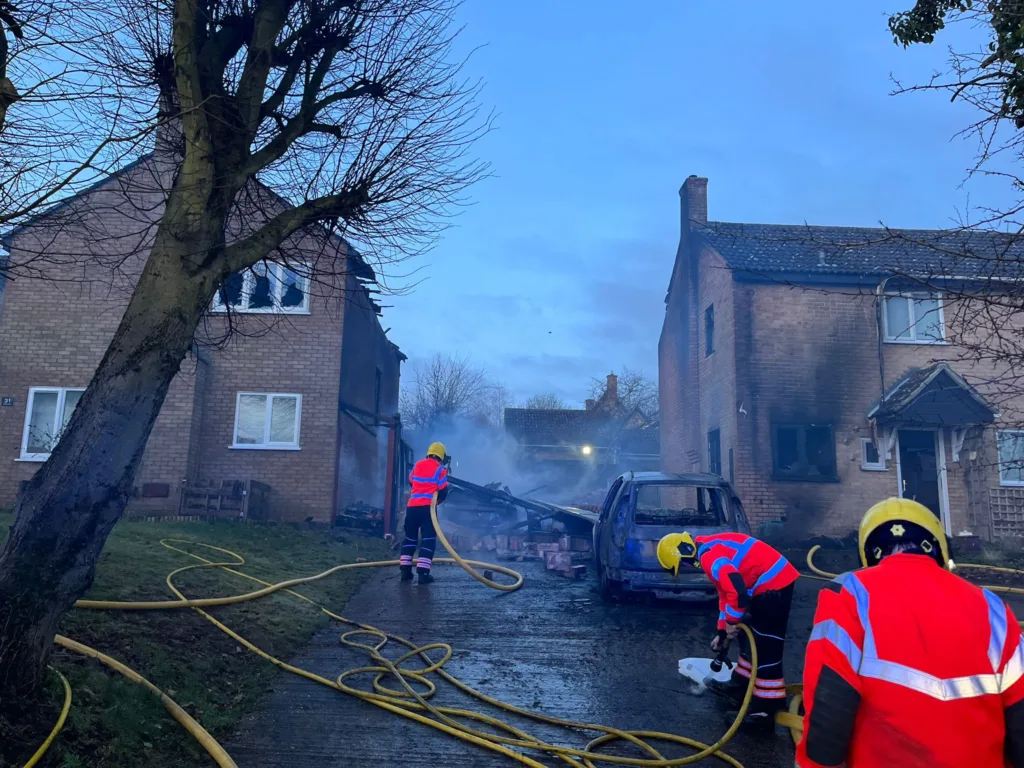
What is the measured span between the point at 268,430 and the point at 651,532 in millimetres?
9317

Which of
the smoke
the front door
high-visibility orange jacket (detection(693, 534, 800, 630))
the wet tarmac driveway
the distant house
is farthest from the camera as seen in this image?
the distant house

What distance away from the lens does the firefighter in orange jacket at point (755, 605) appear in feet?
16.0

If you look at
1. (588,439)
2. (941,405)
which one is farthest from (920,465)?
(588,439)

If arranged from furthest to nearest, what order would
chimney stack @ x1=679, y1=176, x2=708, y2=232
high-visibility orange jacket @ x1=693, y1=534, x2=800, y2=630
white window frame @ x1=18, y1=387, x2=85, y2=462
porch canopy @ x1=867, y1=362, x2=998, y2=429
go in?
chimney stack @ x1=679, y1=176, x2=708, y2=232
porch canopy @ x1=867, y1=362, x2=998, y2=429
white window frame @ x1=18, y1=387, x2=85, y2=462
high-visibility orange jacket @ x1=693, y1=534, x2=800, y2=630

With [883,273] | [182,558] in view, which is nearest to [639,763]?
[182,558]

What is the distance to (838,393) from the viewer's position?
636 inches

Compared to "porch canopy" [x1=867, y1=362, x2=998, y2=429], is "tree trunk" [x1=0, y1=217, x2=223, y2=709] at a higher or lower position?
lower

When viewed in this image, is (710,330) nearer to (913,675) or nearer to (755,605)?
(755,605)

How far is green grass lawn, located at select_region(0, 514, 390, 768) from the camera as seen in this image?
388 centimetres

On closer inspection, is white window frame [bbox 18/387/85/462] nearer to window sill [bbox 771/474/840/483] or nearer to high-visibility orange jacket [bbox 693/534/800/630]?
high-visibility orange jacket [bbox 693/534/800/630]

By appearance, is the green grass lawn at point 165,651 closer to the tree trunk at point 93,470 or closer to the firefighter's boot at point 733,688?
the tree trunk at point 93,470

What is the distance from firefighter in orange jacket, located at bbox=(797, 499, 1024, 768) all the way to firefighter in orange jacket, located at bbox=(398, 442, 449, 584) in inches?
311

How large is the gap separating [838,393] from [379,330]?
40.2ft

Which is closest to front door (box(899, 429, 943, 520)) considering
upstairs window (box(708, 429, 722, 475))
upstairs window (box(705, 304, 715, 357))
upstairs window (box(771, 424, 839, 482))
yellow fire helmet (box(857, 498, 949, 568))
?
upstairs window (box(771, 424, 839, 482))
